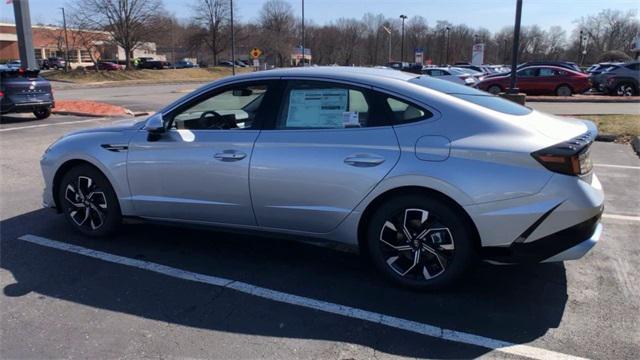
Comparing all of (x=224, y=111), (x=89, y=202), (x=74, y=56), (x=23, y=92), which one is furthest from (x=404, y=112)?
(x=74, y=56)

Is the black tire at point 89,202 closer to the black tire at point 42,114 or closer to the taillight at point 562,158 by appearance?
Answer: the taillight at point 562,158

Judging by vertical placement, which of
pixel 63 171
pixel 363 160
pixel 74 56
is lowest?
pixel 63 171

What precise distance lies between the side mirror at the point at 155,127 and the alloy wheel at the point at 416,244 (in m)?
2.04

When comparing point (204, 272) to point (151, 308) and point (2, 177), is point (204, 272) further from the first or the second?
point (2, 177)

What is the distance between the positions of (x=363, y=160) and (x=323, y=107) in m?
0.59

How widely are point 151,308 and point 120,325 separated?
270 millimetres

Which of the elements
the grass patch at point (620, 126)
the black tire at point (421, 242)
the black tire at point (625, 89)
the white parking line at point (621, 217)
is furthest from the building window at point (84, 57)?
the black tire at point (421, 242)

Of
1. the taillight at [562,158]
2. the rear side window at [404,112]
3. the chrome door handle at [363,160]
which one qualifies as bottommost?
the chrome door handle at [363,160]

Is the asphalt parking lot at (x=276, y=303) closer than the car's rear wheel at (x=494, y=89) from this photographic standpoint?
Yes

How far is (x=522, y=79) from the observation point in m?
25.7

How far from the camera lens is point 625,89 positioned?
1017 inches

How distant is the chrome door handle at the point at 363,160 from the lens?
3.82 m

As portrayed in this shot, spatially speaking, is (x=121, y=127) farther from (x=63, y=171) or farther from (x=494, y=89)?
(x=494, y=89)

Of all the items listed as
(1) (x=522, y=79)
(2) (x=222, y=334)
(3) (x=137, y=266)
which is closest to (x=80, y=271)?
(3) (x=137, y=266)
